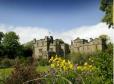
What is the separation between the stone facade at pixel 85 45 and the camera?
73.3 meters

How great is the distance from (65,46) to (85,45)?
3.77 metres

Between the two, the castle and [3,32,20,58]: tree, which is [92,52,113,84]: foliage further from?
the castle

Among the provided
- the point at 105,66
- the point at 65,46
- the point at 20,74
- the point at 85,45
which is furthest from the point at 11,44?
the point at 105,66

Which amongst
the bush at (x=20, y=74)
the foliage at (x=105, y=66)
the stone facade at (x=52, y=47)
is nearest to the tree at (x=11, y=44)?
the stone facade at (x=52, y=47)

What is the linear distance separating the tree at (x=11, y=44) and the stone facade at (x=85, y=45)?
10.6 metres

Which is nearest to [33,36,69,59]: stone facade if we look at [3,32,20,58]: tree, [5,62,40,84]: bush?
[3,32,20,58]: tree

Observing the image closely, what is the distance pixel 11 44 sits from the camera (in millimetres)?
75000

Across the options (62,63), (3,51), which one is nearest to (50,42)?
(3,51)

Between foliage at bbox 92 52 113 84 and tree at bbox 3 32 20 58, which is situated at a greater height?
tree at bbox 3 32 20 58

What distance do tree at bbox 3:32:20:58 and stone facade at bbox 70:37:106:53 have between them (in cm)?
1055

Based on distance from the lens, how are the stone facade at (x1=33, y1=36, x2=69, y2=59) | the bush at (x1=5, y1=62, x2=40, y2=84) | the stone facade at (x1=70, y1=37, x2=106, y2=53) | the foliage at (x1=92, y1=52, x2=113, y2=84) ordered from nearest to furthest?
1. the foliage at (x1=92, y1=52, x2=113, y2=84)
2. the bush at (x1=5, y1=62, x2=40, y2=84)
3. the stone facade at (x1=70, y1=37, x2=106, y2=53)
4. the stone facade at (x1=33, y1=36, x2=69, y2=59)

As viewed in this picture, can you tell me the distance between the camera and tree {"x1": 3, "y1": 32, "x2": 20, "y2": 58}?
232 feet

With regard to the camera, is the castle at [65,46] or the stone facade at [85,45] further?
the castle at [65,46]

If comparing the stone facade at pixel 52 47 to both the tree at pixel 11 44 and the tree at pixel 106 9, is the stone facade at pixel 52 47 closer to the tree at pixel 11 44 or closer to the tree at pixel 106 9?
the tree at pixel 11 44
